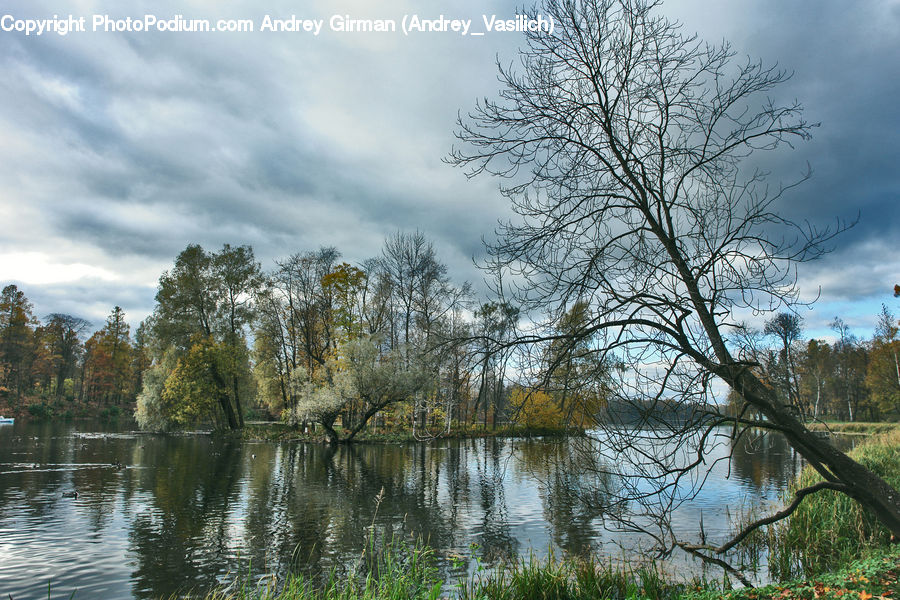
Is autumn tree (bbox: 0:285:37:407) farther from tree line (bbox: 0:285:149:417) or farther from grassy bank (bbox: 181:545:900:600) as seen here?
grassy bank (bbox: 181:545:900:600)

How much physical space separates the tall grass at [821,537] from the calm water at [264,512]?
1.71 meters

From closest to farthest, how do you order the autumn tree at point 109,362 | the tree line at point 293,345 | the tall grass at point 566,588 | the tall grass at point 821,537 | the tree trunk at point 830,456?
1. the tree trunk at point 830,456
2. the tall grass at point 566,588
3. the tall grass at point 821,537
4. the tree line at point 293,345
5. the autumn tree at point 109,362

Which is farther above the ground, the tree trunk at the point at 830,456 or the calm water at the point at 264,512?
the tree trunk at the point at 830,456

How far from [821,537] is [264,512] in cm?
1255

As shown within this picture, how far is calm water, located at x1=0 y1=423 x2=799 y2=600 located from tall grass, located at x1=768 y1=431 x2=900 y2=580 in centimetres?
171

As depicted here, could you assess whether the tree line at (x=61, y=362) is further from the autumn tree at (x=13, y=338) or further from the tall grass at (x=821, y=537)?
the tall grass at (x=821, y=537)

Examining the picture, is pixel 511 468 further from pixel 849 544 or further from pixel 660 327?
pixel 660 327

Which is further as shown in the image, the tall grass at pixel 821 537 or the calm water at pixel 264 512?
the calm water at pixel 264 512

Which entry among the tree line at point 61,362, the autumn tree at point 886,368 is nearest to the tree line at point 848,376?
the autumn tree at point 886,368

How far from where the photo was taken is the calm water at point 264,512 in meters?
9.31

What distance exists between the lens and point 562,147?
670cm

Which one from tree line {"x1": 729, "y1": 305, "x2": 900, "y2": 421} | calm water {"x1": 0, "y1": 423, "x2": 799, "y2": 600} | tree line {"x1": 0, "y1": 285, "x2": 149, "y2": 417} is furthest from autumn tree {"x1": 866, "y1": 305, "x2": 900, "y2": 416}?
tree line {"x1": 0, "y1": 285, "x2": 149, "y2": 417}

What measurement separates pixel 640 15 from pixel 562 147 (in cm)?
173

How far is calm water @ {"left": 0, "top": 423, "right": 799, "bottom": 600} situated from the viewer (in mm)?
9312
